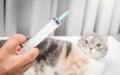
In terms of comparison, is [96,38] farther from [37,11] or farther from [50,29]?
[50,29]

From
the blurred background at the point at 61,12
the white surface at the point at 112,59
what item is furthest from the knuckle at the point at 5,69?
the blurred background at the point at 61,12

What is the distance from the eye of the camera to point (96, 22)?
1.09 m

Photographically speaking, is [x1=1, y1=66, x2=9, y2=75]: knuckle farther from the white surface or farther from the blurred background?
the blurred background

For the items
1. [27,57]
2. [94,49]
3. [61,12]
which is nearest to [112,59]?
[94,49]

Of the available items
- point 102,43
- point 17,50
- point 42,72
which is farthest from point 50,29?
point 102,43

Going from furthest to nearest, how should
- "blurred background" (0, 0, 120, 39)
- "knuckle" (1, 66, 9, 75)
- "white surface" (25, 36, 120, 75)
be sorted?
1. "blurred background" (0, 0, 120, 39)
2. "white surface" (25, 36, 120, 75)
3. "knuckle" (1, 66, 9, 75)

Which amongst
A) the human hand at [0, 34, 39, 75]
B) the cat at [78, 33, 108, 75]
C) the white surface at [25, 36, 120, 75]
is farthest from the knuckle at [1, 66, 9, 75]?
the cat at [78, 33, 108, 75]

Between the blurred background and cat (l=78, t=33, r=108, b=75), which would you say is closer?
cat (l=78, t=33, r=108, b=75)

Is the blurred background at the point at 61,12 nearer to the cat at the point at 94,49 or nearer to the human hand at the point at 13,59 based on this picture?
the cat at the point at 94,49

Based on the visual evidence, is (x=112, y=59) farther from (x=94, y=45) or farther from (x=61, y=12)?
(x=61, y=12)

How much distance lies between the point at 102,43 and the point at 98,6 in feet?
Result: 0.85

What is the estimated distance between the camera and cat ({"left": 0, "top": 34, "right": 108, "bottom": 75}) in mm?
769

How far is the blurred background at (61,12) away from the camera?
947mm

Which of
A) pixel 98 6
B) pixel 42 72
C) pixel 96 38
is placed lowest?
pixel 42 72
